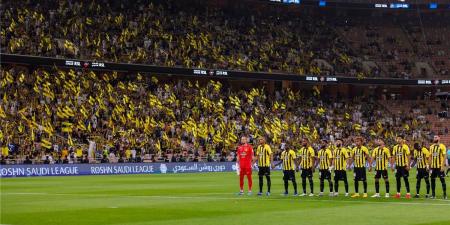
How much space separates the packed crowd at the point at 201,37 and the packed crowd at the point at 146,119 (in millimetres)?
2296

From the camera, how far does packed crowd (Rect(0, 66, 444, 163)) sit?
178 ft

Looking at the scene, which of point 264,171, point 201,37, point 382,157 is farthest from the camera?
point 201,37

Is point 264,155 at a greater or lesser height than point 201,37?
lesser

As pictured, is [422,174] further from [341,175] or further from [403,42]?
[403,42]

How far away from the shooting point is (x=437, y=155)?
29578 mm

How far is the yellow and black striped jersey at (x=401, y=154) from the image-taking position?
3039cm

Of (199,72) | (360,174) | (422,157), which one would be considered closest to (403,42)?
(199,72)

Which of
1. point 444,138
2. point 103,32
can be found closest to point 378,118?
point 444,138

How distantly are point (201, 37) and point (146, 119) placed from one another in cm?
1644

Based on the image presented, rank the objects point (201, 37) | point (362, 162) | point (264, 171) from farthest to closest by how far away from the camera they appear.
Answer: point (201, 37)
point (264, 171)
point (362, 162)

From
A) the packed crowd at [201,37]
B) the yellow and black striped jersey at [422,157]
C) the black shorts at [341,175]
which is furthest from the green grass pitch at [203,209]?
the packed crowd at [201,37]

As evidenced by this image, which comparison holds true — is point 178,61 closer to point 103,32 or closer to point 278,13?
point 103,32

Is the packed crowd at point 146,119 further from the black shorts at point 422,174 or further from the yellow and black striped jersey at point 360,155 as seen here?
the black shorts at point 422,174

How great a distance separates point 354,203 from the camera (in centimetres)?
2719
